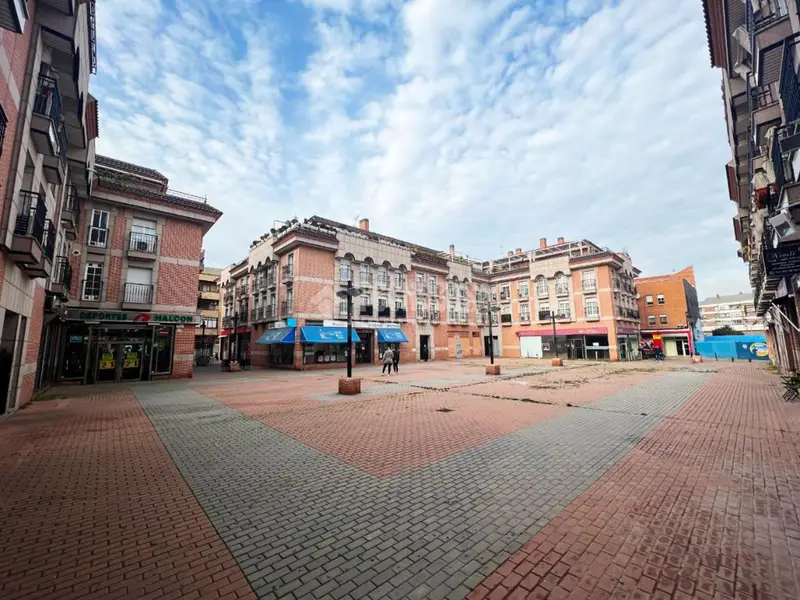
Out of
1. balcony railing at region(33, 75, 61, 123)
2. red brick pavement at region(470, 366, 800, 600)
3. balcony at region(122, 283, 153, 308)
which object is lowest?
red brick pavement at region(470, 366, 800, 600)

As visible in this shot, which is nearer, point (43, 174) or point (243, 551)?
point (243, 551)

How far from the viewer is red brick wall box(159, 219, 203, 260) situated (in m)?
19.5

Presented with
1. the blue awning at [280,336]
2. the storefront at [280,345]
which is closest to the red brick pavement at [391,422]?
the blue awning at [280,336]

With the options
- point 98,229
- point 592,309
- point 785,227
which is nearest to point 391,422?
point 785,227

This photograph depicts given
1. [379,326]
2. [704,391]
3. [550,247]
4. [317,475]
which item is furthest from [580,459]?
[550,247]

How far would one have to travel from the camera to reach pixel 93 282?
17.4 m

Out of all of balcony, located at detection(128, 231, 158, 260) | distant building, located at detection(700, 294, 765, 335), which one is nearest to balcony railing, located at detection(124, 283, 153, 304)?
balcony, located at detection(128, 231, 158, 260)

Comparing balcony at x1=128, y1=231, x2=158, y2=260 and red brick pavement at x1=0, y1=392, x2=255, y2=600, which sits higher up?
balcony at x1=128, y1=231, x2=158, y2=260

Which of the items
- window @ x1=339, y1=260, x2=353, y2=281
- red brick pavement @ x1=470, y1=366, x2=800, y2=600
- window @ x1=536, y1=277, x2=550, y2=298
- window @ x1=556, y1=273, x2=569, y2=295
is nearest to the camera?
red brick pavement @ x1=470, y1=366, x2=800, y2=600

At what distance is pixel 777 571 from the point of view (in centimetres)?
296

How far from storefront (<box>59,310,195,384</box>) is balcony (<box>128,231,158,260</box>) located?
10.7ft

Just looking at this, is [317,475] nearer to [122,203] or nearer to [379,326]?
[122,203]

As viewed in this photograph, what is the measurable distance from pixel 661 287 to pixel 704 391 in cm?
3960

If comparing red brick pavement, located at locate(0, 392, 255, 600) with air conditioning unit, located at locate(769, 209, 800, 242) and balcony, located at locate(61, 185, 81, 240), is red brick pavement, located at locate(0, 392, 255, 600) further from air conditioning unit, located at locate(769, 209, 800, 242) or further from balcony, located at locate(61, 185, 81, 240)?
balcony, located at locate(61, 185, 81, 240)
